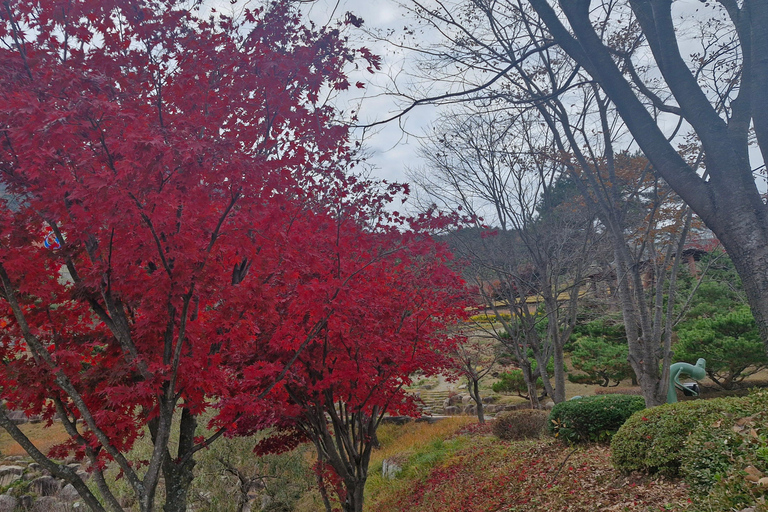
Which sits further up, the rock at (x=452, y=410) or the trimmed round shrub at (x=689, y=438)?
the trimmed round shrub at (x=689, y=438)

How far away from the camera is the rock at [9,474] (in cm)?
1455

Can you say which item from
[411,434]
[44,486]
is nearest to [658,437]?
[411,434]

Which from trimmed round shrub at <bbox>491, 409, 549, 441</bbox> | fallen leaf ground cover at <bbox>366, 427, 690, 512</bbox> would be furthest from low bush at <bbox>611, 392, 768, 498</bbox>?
trimmed round shrub at <bbox>491, 409, 549, 441</bbox>

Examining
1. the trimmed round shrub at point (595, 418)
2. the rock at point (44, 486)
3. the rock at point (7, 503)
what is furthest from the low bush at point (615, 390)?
the rock at point (7, 503)

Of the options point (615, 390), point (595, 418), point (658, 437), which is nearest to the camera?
point (658, 437)

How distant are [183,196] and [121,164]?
1.45ft

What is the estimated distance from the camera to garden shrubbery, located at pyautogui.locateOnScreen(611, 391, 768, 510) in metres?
3.01

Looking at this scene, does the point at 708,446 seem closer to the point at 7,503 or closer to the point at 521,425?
the point at 521,425

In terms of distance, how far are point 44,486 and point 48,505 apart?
2.00 m

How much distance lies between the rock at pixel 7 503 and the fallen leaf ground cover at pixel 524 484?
32.9ft

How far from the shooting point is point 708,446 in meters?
4.07

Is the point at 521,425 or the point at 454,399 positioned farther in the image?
the point at 454,399

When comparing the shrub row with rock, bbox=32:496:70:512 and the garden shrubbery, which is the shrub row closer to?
the garden shrubbery

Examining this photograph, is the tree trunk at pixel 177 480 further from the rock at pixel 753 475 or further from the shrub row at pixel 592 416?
the shrub row at pixel 592 416
